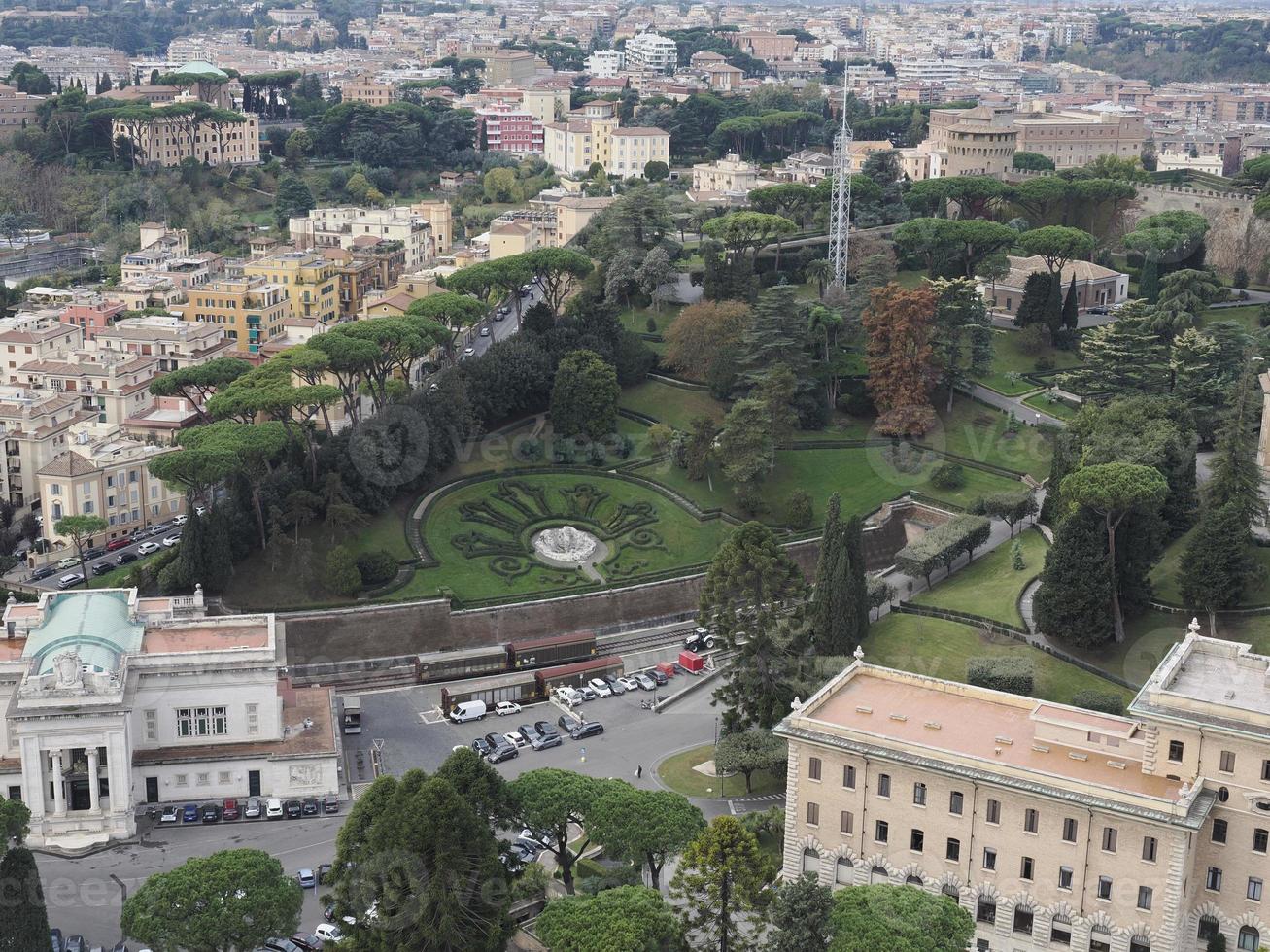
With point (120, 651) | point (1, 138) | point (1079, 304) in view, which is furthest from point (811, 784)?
point (1, 138)

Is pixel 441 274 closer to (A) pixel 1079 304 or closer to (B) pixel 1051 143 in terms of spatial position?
(A) pixel 1079 304

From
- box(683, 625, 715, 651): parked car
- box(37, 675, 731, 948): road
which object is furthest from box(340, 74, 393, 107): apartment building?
box(37, 675, 731, 948): road

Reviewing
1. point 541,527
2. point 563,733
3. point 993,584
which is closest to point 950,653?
point 993,584

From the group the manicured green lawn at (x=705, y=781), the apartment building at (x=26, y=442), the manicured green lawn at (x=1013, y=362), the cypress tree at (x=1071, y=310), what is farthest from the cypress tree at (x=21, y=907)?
the cypress tree at (x=1071, y=310)

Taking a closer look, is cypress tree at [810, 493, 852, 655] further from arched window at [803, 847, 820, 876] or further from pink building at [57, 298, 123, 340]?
pink building at [57, 298, 123, 340]

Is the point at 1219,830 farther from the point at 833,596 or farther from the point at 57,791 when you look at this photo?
the point at 57,791

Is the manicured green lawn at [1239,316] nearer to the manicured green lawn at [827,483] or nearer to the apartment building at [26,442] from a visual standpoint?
the manicured green lawn at [827,483]
